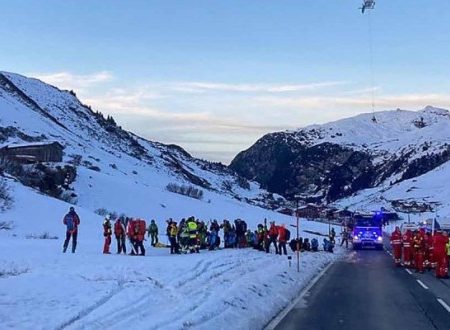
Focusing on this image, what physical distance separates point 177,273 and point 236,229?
17.1 metres

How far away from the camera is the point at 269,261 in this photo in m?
26.9

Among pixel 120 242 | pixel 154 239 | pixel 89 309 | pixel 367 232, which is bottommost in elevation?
pixel 89 309

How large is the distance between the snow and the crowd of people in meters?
2.03

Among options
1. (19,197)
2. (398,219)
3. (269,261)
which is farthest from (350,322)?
(398,219)

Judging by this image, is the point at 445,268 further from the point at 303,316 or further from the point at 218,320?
the point at 218,320

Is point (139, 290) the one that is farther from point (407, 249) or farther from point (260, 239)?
point (260, 239)

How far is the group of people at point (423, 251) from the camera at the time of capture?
24016 mm

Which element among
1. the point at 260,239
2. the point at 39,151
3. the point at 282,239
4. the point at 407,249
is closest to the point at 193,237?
the point at 282,239

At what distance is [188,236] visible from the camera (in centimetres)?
3078

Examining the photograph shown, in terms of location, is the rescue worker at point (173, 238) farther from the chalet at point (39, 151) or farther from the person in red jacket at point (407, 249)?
the chalet at point (39, 151)

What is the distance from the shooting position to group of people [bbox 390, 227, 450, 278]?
78.8 ft

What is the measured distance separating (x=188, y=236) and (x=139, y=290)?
15296mm

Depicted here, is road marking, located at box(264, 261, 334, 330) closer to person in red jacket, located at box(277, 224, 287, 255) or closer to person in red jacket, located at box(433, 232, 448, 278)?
person in red jacket, located at box(433, 232, 448, 278)

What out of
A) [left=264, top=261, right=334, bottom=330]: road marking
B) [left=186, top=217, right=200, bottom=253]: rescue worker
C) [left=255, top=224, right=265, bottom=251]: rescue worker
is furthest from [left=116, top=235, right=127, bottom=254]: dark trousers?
[left=255, top=224, right=265, bottom=251]: rescue worker
